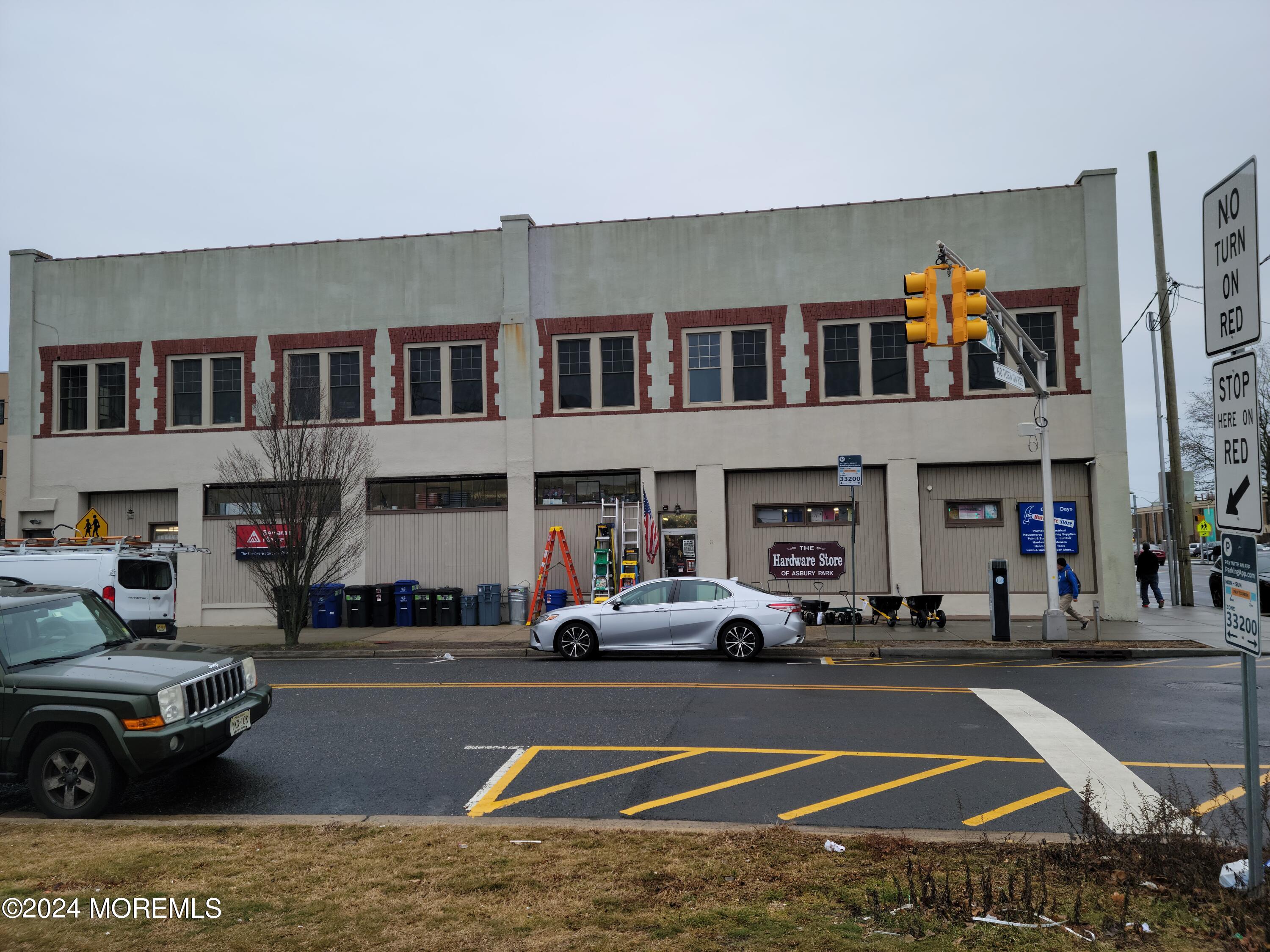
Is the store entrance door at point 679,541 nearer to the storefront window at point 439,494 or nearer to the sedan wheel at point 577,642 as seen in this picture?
the storefront window at point 439,494

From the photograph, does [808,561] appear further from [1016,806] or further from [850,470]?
[1016,806]

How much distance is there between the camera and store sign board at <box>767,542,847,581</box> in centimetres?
2166

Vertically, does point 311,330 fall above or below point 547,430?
above

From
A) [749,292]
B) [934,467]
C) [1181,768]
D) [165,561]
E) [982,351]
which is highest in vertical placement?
[749,292]

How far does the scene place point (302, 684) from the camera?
13.6 metres

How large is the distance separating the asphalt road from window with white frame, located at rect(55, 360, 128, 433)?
46.3ft

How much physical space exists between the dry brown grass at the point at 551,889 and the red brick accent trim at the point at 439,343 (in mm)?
16990

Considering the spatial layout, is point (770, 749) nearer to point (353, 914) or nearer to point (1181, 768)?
point (1181, 768)

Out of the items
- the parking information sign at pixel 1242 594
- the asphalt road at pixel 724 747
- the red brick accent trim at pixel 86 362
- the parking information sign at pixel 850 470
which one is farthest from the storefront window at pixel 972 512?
the red brick accent trim at pixel 86 362

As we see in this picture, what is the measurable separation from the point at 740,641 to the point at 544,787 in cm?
816

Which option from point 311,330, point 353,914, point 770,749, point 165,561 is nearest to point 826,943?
point 353,914

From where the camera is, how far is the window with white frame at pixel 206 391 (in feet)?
78.6

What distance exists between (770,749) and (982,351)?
15.6 m

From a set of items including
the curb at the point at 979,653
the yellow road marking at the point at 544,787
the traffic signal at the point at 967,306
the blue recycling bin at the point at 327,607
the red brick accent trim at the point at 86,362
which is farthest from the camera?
the red brick accent trim at the point at 86,362
